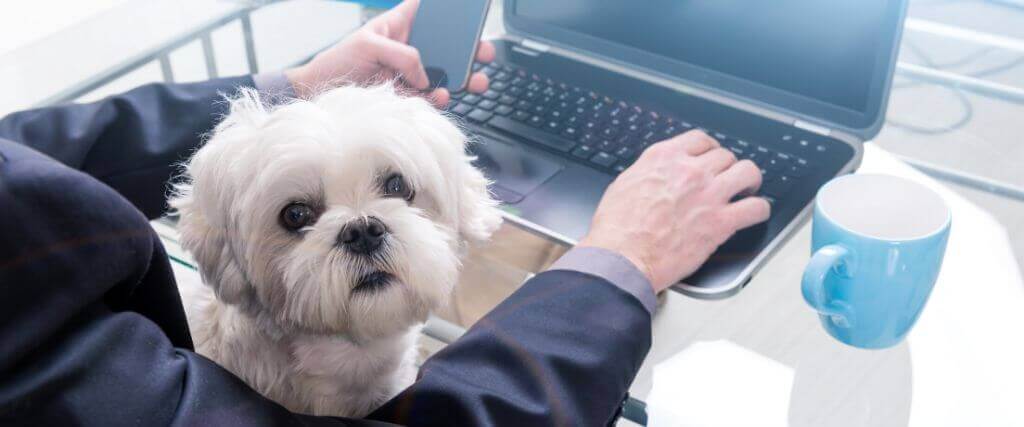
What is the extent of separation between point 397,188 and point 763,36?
0.52m

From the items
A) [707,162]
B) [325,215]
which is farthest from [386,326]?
[707,162]

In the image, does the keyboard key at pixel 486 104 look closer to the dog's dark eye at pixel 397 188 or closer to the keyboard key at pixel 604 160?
the keyboard key at pixel 604 160

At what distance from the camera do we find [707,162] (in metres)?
0.93

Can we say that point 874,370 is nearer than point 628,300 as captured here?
No

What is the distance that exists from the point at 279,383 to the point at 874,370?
55 centimetres

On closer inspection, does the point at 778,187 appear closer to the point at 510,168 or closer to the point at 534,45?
the point at 510,168

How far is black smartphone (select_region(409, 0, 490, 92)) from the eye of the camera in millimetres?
1068

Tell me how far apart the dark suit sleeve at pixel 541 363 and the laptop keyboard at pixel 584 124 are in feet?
0.92

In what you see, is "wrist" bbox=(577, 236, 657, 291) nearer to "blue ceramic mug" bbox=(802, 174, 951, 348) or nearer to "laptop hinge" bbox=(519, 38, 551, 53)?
"blue ceramic mug" bbox=(802, 174, 951, 348)

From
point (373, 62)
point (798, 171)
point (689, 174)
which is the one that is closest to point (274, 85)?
point (373, 62)

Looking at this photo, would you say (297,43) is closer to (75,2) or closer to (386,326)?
Result: (75,2)

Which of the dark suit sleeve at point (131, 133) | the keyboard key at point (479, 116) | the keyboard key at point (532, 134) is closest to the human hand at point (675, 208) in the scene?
the keyboard key at point (532, 134)

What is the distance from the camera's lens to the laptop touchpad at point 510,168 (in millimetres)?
978

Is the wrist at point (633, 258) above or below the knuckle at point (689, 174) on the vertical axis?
below
